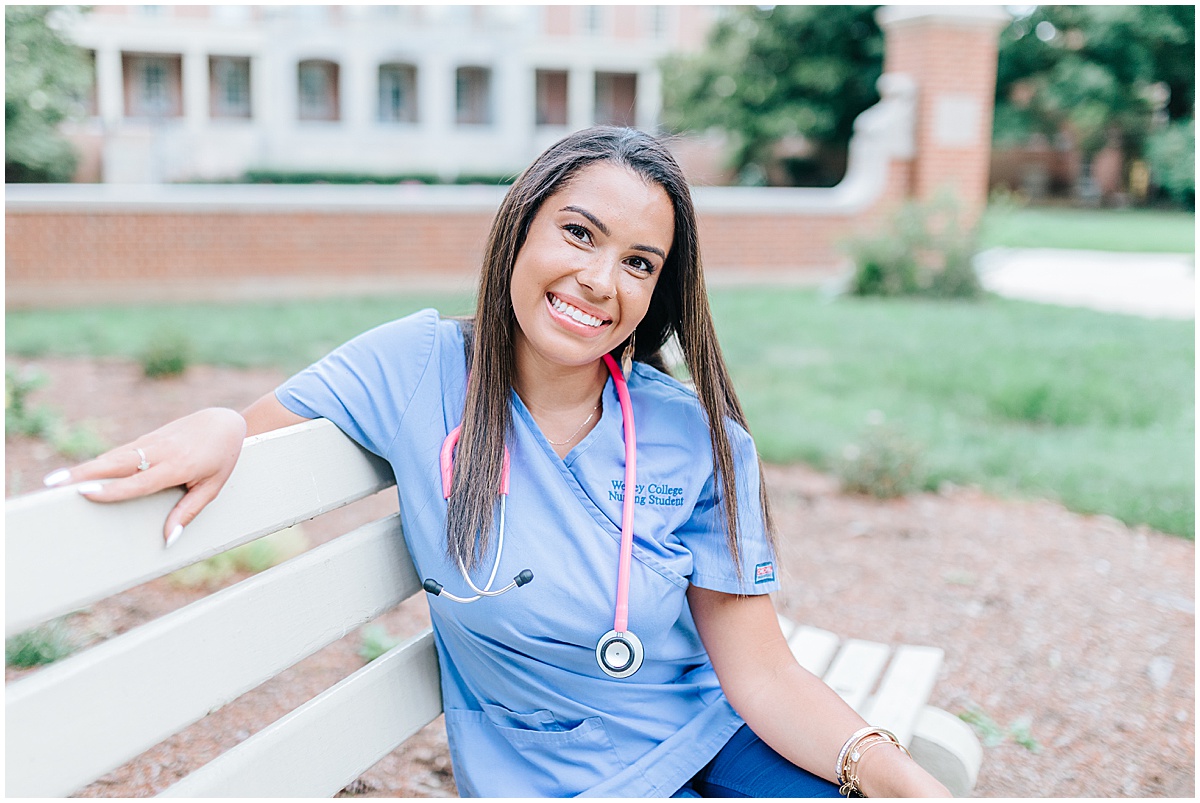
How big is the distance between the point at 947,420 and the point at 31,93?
Answer: 9471 millimetres

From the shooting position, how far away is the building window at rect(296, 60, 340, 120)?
40781 mm

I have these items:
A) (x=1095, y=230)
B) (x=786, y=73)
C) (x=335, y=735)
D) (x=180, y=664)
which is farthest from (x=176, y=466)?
(x=786, y=73)

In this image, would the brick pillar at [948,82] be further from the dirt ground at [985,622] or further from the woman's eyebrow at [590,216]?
the woman's eyebrow at [590,216]

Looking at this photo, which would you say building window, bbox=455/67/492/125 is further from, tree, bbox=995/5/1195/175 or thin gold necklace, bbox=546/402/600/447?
thin gold necklace, bbox=546/402/600/447

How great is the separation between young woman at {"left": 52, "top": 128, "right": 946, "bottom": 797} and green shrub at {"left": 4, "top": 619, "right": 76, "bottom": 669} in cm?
→ 152

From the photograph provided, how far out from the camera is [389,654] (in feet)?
6.22

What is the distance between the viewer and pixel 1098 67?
26906mm

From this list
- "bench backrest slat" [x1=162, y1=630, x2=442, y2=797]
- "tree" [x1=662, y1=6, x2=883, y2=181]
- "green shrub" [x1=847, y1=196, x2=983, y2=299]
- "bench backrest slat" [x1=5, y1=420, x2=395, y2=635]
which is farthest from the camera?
"tree" [x1=662, y1=6, x2=883, y2=181]

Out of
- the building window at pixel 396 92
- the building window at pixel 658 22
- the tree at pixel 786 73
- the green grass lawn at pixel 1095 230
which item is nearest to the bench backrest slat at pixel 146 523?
the green grass lawn at pixel 1095 230

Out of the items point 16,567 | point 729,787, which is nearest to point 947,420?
point 729,787

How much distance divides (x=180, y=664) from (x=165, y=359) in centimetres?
572

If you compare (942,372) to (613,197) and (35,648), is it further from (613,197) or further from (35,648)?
(613,197)

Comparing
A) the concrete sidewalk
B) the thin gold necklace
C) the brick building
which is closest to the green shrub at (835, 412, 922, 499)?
the thin gold necklace

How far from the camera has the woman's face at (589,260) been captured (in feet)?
5.81
